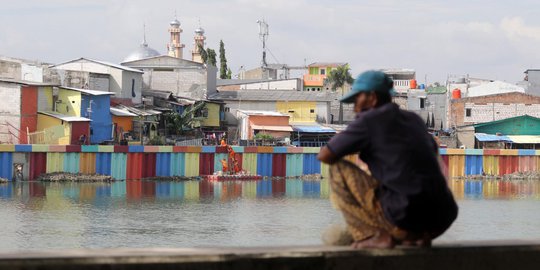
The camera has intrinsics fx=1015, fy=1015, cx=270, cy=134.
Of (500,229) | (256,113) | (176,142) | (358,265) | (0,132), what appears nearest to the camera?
(358,265)

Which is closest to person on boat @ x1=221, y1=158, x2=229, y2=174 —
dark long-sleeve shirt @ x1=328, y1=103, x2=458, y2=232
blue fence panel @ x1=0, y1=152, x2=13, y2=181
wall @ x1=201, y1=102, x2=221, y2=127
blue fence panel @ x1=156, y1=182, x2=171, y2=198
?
blue fence panel @ x1=156, y1=182, x2=171, y2=198

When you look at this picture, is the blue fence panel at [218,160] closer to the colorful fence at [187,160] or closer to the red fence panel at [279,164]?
the colorful fence at [187,160]

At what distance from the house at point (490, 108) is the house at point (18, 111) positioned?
85.0ft

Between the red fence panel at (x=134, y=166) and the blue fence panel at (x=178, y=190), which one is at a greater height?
the red fence panel at (x=134, y=166)

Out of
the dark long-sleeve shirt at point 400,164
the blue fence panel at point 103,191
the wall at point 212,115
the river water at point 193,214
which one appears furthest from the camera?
the wall at point 212,115

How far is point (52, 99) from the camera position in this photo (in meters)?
42.5

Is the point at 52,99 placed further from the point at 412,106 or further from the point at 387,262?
the point at 387,262

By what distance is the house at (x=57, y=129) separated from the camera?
4056cm

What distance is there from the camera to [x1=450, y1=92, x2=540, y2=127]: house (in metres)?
56.8

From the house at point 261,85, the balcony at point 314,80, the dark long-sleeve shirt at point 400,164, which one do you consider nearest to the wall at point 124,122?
the house at point 261,85

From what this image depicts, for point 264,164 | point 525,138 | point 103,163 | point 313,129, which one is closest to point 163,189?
point 103,163

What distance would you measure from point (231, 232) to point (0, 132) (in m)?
17.9

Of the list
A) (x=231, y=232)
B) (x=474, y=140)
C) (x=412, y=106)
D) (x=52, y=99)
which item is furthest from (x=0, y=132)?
(x=412, y=106)

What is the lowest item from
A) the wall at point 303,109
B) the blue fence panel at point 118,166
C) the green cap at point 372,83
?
the blue fence panel at point 118,166
